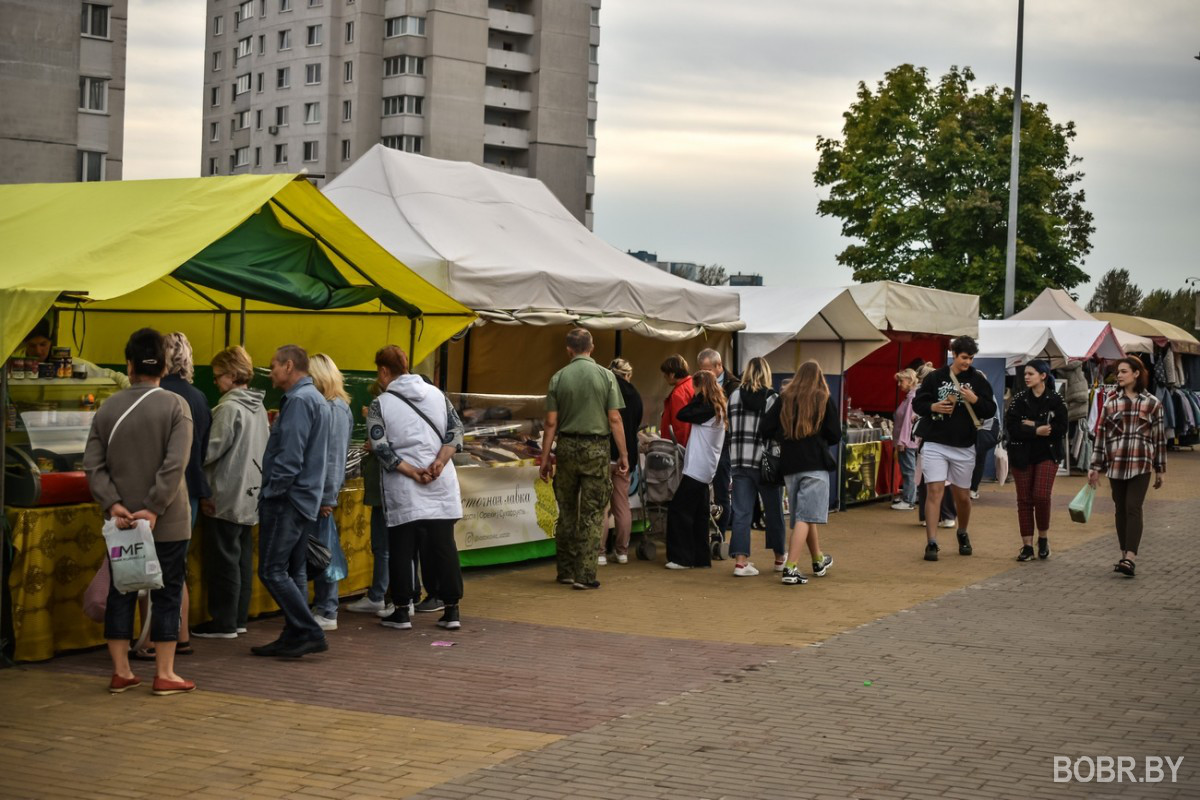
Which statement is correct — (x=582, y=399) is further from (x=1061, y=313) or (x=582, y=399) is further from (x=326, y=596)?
(x=1061, y=313)

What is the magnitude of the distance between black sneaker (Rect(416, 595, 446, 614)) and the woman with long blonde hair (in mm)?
1028

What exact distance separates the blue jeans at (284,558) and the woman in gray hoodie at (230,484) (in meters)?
0.45

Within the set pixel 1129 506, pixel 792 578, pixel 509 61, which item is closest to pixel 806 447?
pixel 792 578

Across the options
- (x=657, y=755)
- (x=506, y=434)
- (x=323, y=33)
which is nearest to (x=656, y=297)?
(x=506, y=434)

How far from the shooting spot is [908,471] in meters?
18.4

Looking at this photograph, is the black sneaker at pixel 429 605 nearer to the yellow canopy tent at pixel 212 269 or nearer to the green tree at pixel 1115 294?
the yellow canopy tent at pixel 212 269

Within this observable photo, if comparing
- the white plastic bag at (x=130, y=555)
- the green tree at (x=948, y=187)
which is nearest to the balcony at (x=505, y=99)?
the green tree at (x=948, y=187)

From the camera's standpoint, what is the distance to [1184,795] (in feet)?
19.1

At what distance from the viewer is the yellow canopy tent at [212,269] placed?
8156mm

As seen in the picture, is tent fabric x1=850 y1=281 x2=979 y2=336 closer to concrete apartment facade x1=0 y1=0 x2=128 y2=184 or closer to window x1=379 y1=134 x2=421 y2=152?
concrete apartment facade x1=0 y1=0 x2=128 y2=184

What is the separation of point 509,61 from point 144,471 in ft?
260

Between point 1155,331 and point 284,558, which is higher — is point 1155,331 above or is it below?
above

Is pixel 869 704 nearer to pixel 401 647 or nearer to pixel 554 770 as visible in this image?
pixel 554 770

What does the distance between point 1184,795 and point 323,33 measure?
79.0 meters
